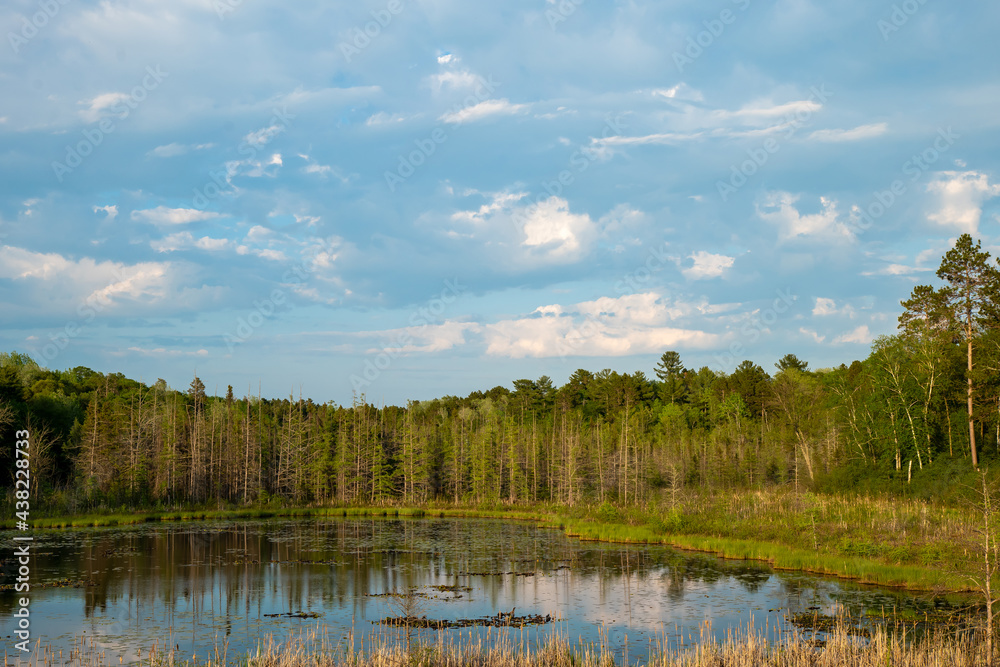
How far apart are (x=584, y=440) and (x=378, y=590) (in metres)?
62.2

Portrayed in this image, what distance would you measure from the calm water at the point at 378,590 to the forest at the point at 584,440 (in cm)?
2000

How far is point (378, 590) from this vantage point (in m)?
29.6

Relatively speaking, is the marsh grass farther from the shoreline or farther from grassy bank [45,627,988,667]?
the shoreline

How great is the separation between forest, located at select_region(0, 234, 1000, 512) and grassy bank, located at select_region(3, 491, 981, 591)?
536 centimetres

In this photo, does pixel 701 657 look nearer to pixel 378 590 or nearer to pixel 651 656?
pixel 651 656

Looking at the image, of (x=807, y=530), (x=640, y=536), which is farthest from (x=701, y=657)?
(x=640, y=536)

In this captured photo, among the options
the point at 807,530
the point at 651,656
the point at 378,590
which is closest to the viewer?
the point at 651,656

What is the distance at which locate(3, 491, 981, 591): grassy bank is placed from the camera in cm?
3000

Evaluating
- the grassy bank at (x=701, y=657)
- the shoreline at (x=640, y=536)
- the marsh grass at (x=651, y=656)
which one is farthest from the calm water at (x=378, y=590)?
the grassy bank at (x=701, y=657)

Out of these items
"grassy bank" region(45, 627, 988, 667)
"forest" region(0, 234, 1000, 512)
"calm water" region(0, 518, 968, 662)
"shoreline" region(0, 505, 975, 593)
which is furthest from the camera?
"forest" region(0, 234, 1000, 512)

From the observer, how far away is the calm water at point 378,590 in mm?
22453

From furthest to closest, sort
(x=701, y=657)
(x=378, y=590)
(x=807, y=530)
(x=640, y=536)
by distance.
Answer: (x=640, y=536) < (x=807, y=530) < (x=378, y=590) < (x=701, y=657)

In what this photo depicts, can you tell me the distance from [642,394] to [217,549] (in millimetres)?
83419

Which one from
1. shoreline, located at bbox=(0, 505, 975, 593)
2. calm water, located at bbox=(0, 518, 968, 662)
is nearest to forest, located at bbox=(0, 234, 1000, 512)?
shoreline, located at bbox=(0, 505, 975, 593)
